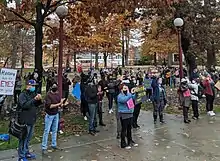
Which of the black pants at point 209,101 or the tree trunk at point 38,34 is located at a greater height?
the tree trunk at point 38,34

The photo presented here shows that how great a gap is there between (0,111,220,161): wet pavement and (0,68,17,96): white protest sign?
76.7 inches

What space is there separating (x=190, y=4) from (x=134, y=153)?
1530cm

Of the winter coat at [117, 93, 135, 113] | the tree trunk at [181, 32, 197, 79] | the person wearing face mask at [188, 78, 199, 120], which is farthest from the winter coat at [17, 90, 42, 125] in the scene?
the tree trunk at [181, 32, 197, 79]

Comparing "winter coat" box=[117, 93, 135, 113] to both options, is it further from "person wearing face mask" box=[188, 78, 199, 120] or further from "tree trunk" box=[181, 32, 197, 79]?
"tree trunk" box=[181, 32, 197, 79]

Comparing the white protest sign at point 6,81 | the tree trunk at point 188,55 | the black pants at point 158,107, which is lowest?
the black pants at point 158,107

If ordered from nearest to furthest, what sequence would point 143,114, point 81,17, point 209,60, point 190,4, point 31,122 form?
point 31,122
point 143,114
point 81,17
point 190,4
point 209,60

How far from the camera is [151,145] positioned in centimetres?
884

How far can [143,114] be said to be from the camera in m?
13.6

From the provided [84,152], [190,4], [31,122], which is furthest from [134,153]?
[190,4]

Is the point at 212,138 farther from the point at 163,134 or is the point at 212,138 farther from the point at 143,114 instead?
the point at 143,114

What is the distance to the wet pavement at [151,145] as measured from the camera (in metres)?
7.79

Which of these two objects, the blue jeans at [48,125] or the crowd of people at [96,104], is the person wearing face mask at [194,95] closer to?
the crowd of people at [96,104]

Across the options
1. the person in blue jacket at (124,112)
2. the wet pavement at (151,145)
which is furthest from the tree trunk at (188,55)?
the person in blue jacket at (124,112)

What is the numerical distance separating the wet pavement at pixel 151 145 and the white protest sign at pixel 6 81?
1.95 meters
